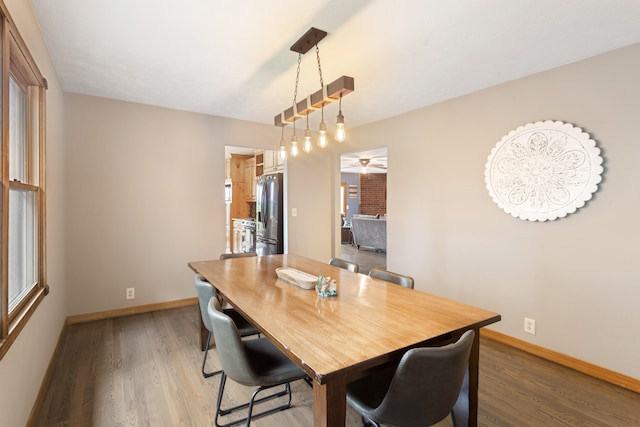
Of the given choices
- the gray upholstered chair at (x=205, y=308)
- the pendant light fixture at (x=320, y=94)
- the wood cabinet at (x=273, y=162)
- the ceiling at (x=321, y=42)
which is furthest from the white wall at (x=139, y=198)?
the pendant light fixture at (x=320, y=94)

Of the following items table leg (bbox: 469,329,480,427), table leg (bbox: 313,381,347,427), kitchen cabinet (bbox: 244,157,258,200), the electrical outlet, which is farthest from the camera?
kitchen cabinet (bbox: 244,157,258,200)

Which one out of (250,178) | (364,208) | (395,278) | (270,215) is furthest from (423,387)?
(364,208)

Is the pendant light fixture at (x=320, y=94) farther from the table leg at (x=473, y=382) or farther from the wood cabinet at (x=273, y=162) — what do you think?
the wood cabinet at (x=273, y=162)

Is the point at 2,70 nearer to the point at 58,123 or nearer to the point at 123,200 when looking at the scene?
the point at 58,123

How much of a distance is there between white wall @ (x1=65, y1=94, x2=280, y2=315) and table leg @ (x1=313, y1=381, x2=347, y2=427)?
321 centimetres

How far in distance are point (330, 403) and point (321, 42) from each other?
2157 millimetres

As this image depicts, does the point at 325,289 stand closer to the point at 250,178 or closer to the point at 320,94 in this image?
the point at 320,94

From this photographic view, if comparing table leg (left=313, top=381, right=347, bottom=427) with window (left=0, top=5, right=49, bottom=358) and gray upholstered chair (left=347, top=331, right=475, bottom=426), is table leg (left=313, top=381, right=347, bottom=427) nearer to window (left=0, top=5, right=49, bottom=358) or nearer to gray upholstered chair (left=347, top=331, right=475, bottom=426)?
gray upholstered chair (left=347, top=331, right=475, bottom=426)

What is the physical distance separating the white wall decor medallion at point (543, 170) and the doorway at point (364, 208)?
5.85 ft

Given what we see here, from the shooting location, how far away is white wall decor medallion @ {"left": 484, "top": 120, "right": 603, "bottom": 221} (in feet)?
7.86

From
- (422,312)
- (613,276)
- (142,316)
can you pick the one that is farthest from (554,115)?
(142,316)

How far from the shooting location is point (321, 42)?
2211 millimetres

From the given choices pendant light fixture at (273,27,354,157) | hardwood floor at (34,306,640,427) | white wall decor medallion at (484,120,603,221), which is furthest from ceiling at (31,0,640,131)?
hardwood floor at (34,306,640,427)

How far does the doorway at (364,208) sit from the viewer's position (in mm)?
7327
